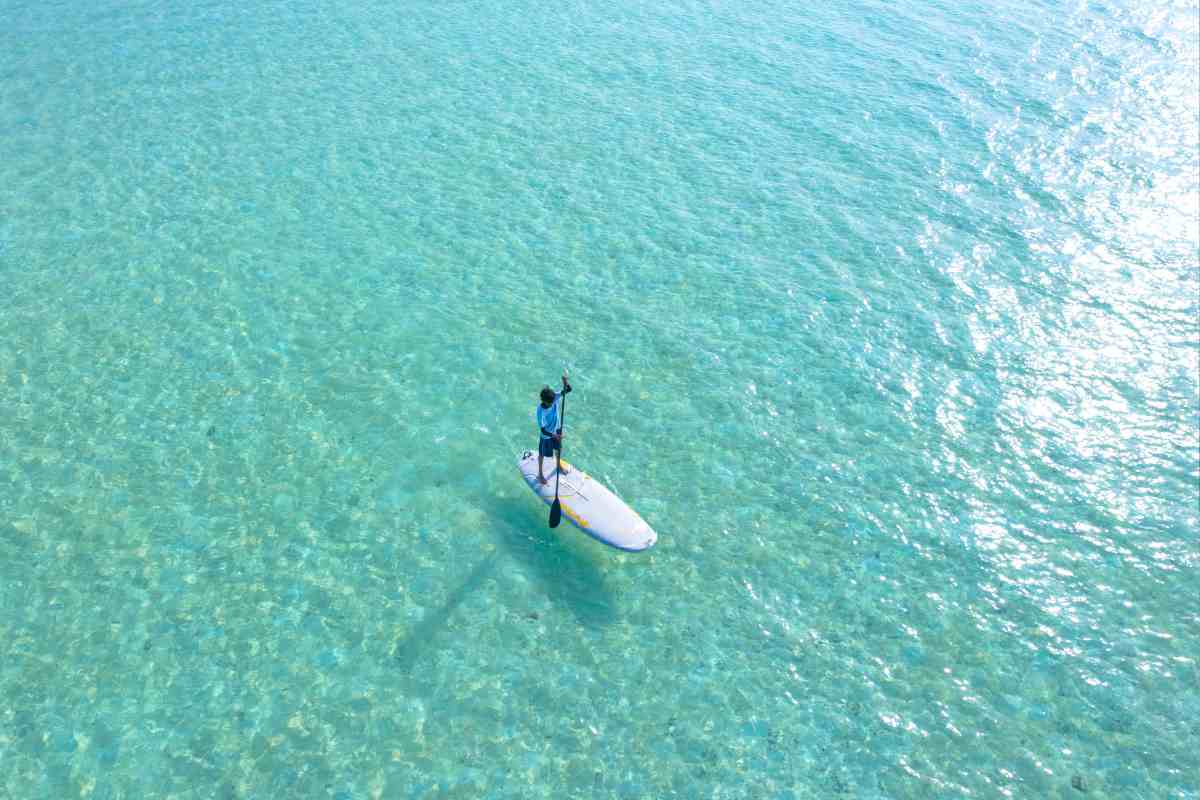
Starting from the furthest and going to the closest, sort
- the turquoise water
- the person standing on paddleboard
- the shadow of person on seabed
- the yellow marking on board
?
→ the yellow marking on board → the person standing on paddleboard → the shadow of person on seabed → the turquoise water

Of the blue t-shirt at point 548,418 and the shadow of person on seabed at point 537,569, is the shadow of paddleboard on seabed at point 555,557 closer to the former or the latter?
the shadow of person on seabed at point 537,569

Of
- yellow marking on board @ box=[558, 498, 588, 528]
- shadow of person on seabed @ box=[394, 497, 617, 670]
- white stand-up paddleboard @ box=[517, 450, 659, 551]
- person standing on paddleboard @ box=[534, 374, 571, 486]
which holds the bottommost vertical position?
shadow of person on seabed @ box=[394, 497, 617, 670]

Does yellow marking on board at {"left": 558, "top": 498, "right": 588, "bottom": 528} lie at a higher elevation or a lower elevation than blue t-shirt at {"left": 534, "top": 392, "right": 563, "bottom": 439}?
lower

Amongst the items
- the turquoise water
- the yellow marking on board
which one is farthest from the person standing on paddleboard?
the turquoise water

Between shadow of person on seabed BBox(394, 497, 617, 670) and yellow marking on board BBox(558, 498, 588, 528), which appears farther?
yellow marking on board BBox(558, 498, 588, 528)

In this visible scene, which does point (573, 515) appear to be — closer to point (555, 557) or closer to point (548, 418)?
point (555, 557)

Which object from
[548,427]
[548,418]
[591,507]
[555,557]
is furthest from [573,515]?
[548,418]

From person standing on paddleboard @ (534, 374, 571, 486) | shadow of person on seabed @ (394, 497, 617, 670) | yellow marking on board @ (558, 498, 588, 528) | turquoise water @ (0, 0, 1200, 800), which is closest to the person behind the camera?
turquoise water @ (0, 0, 1200, 800)

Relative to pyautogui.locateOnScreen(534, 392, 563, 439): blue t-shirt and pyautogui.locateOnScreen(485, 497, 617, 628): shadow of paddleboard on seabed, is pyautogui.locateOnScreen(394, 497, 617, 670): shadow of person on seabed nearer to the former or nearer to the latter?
pyautogui.locateOnScreen(485, 497, 617, 628): shadow of paddleboard on seabed
